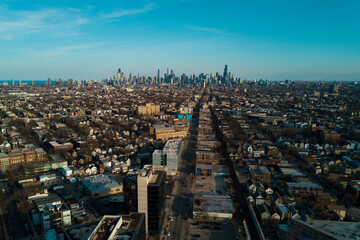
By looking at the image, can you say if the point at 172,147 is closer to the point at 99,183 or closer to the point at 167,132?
the point at 99,183

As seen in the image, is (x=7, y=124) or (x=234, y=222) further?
(x=7, y=124)

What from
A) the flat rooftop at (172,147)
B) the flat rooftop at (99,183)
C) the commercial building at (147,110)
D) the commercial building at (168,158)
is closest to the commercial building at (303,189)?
the commercial building at (168,158)

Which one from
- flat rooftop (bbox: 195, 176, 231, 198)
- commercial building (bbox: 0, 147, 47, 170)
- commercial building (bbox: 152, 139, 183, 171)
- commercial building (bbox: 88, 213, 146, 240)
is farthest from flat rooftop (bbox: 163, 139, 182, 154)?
commercial building (bbox: 88, 213, 146, 240)

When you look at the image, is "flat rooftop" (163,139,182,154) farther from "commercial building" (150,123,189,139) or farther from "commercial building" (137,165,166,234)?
"commercial building" (137,165,166,234)

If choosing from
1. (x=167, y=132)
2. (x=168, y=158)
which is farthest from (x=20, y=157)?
(x=167, y=132)

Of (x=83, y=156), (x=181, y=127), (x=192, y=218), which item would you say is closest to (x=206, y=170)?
(x=192, y=218)

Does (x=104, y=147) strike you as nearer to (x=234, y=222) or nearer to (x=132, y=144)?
(x=132, y=144)
